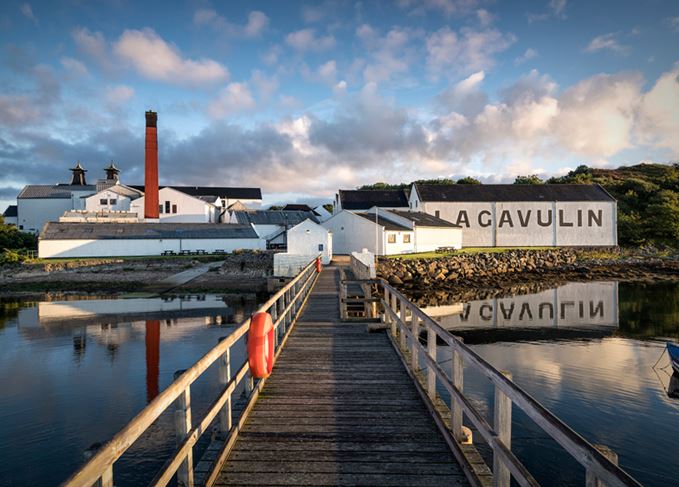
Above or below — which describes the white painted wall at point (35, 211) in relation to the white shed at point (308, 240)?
above

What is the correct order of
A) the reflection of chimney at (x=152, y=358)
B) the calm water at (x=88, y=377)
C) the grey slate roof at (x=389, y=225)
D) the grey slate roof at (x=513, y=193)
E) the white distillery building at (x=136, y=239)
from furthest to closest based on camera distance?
the grey slate roof at (x=513, y=193)
the white distillery building at (x=136, y=239)
the grey slate roof at (x=389, y=225)
the reflection of chimney at (x=152, y=358)
the calm water at (x=88, y=377)

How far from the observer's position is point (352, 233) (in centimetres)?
4306

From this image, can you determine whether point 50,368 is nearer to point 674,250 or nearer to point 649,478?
point 649,478

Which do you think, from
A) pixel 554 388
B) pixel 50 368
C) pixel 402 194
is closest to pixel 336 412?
pixel 554 388

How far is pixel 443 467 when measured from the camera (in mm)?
4547

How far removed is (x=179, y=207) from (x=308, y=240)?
33.4 metres

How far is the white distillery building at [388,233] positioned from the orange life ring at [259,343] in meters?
33.8

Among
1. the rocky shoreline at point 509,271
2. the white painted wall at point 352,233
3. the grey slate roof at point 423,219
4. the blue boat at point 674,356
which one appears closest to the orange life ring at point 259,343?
the blue boat at point 674,356

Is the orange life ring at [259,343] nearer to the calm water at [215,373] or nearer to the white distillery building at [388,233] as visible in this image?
the calm water at [215,373]

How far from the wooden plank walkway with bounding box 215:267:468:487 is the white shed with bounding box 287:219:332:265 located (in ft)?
87.8

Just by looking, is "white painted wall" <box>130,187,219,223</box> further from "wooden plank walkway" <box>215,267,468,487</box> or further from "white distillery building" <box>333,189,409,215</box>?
"wooden plank walkway" <box>215,267,468,487</box>

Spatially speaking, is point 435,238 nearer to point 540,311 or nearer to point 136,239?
point 540,311

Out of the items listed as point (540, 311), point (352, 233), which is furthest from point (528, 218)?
point (540, 311)

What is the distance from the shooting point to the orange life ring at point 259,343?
6398mm
